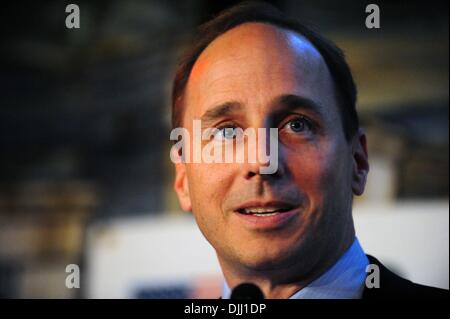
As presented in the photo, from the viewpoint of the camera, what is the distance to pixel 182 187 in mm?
1999

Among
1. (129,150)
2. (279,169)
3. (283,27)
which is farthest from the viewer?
(129,150)

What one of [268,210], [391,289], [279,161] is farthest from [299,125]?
[391,289]

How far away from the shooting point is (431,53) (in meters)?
3.60

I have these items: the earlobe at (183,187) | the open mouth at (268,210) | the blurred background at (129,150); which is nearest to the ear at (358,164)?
the open mouth at (268,210)

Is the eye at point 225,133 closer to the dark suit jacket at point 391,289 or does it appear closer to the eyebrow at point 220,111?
the eyebrow at point 220,111

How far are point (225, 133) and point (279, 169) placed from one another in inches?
7.4

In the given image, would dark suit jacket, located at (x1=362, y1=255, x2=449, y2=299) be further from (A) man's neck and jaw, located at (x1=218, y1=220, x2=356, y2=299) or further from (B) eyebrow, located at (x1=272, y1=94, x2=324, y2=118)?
(B) eyebrow, located at (x1=272, y1=94, x2=324, y2=118)

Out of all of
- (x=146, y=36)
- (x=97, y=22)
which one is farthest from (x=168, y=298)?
(x=146, y=36)

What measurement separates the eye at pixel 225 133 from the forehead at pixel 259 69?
71 millimetres

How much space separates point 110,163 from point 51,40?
3.17 ft

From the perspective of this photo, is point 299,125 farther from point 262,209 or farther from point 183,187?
point 183,187

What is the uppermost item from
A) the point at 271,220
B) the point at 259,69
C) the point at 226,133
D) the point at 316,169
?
the point at 259,69

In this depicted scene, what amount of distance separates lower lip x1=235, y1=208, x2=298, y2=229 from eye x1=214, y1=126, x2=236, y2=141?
22cm
